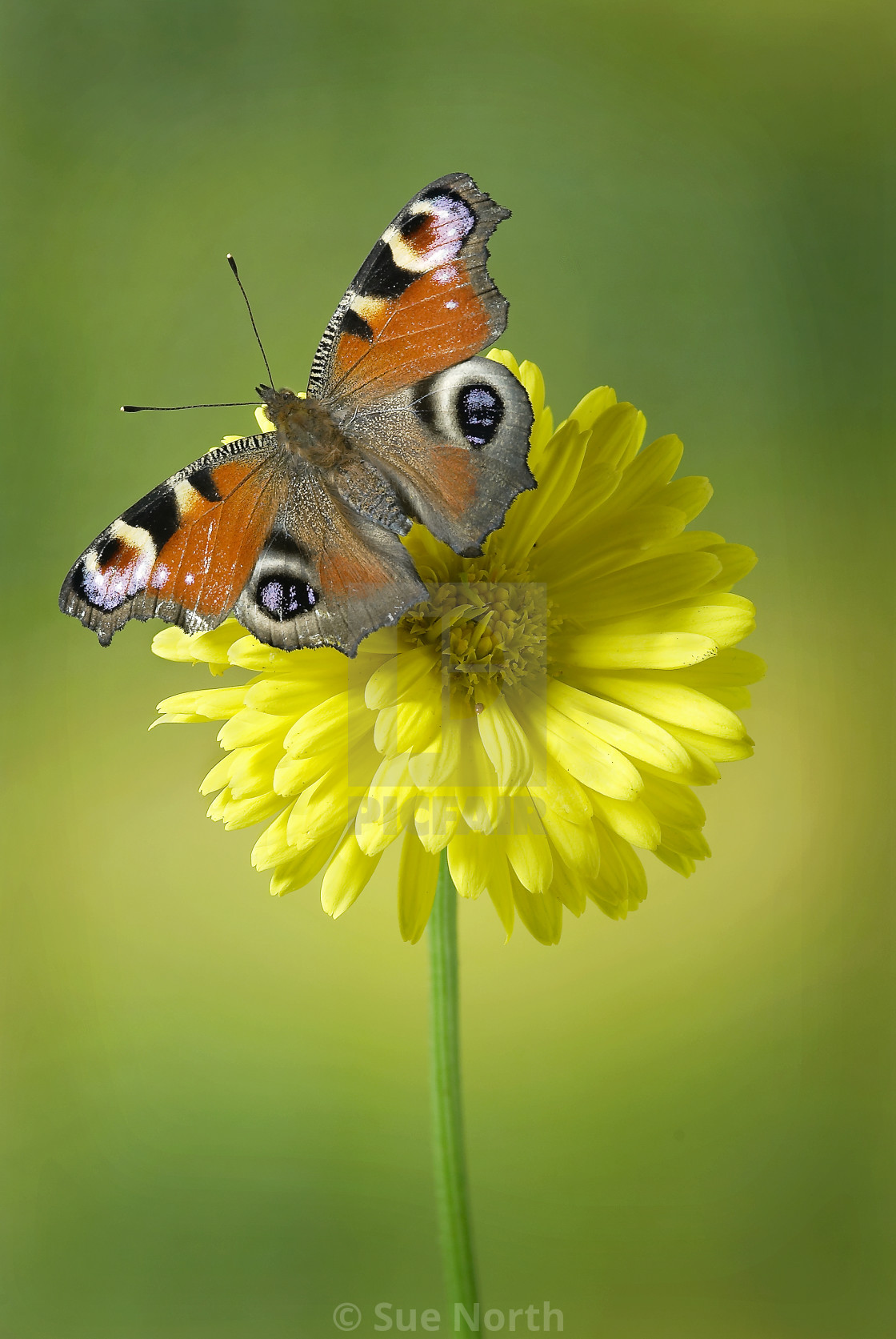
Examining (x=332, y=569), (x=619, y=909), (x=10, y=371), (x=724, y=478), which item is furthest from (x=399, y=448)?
(x=10, y=371)

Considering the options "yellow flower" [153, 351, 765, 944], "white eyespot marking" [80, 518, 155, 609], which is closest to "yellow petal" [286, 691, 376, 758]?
"yellow flower" [153, 351, 765, 944]

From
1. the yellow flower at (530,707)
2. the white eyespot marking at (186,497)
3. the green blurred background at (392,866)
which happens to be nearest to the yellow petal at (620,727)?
the yellow flower at (530,707)

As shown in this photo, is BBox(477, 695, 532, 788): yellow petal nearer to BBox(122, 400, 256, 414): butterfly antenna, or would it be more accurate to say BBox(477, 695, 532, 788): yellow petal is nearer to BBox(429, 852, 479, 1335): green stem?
BBox(429, 852, 479, 1335): green stem

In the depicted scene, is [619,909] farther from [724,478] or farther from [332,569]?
[724,478]

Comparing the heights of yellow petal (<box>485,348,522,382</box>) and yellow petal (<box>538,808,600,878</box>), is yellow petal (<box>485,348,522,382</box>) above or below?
above

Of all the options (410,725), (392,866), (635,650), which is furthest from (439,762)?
(392,866)
